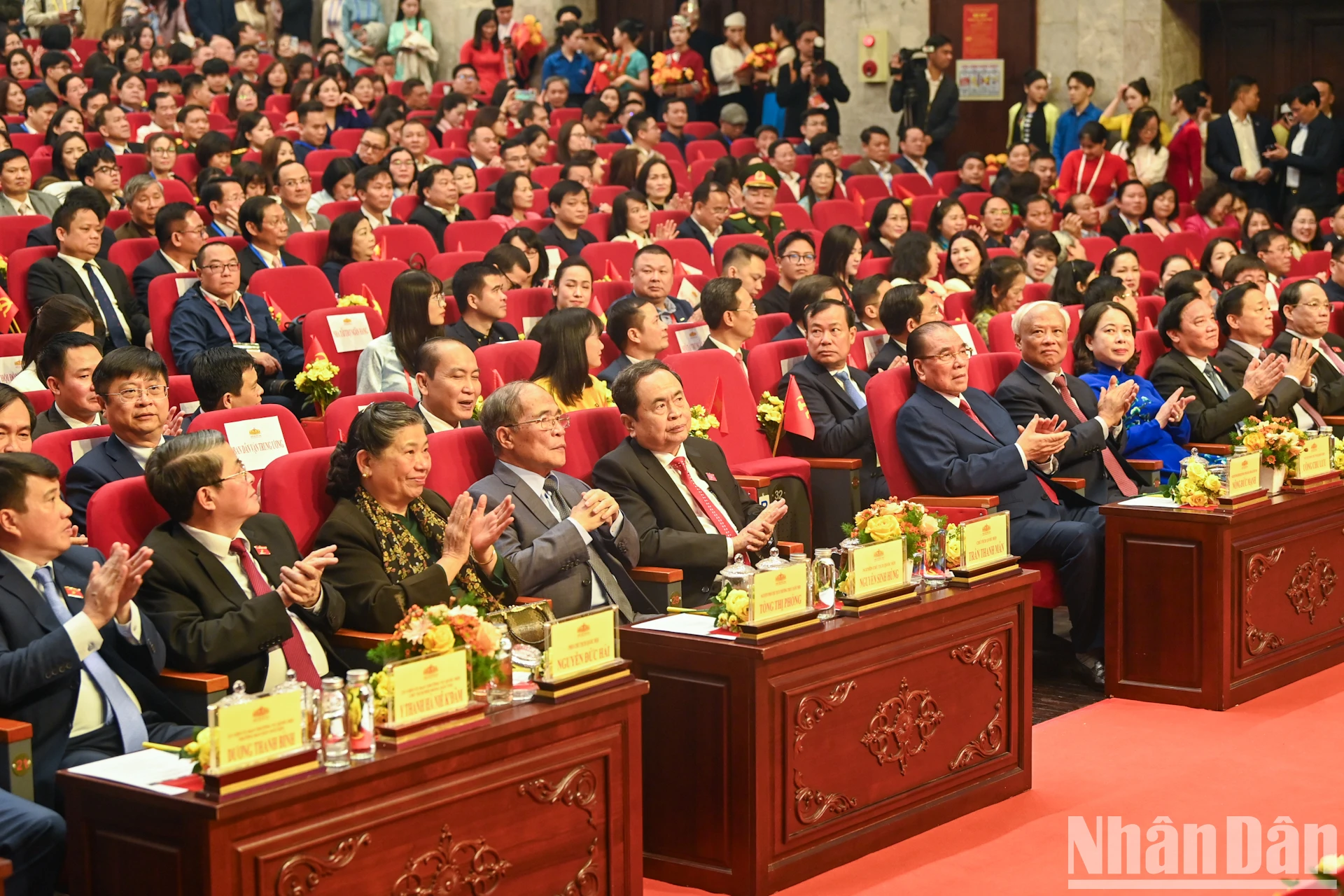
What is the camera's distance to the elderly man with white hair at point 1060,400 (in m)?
4.64

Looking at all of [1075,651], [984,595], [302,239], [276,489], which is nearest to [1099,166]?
[302,239]

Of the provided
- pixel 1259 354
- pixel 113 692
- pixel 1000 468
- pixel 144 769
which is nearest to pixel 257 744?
pixel 144 769

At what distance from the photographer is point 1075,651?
445cm

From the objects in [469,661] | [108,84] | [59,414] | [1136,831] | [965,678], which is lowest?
[1136,831]

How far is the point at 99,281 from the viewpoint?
18.7 ft

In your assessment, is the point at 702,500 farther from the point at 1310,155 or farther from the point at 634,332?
the point at 1310,155

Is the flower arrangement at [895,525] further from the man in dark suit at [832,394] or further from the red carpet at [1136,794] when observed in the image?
the man in dark suit at [832,394]

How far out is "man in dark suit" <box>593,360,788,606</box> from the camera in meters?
3.72

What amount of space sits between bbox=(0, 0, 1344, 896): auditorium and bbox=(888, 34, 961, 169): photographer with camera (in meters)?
2.39

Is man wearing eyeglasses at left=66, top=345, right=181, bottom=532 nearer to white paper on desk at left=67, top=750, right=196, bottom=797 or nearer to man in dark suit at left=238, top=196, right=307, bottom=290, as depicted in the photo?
white paper on desk at left=67, top=750, right=196, bottom=797

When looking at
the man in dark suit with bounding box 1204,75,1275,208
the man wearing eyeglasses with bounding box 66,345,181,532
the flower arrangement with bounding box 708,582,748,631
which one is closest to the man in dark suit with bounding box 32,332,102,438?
the man wearing eyeglasses with bounding box 66,345,181,532

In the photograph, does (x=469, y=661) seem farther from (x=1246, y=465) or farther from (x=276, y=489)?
(x=1246, y=465)

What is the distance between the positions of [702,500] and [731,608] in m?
0.94

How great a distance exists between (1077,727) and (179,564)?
2212mm
